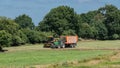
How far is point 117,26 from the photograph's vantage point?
149375 mm

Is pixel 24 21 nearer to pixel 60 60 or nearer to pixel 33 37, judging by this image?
pixel 33 37

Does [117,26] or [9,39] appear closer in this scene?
[9,39]

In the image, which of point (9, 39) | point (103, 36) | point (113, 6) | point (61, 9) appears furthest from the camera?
point (113, 6)

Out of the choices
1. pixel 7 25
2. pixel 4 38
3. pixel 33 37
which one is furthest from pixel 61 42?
pixel 33 37

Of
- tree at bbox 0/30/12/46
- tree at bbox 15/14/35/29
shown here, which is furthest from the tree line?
tree at bbox 0/30/12/46

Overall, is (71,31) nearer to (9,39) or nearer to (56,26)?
(56,26)

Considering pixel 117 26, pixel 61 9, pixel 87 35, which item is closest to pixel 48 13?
pixel 61 9

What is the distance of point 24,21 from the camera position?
156 meters

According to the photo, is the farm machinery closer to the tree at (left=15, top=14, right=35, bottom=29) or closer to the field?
the field

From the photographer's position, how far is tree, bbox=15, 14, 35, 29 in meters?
156

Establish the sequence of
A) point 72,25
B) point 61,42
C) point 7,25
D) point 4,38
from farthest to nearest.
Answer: point 72,25 < point 61,42 < point 7,25 < point 4,38

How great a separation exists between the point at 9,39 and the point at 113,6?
9098 cm

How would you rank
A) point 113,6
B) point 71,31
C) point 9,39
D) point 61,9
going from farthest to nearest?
point 113,6
point 61,9
point 71,31
point 9,39

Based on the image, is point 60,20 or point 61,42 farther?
point 60,20
